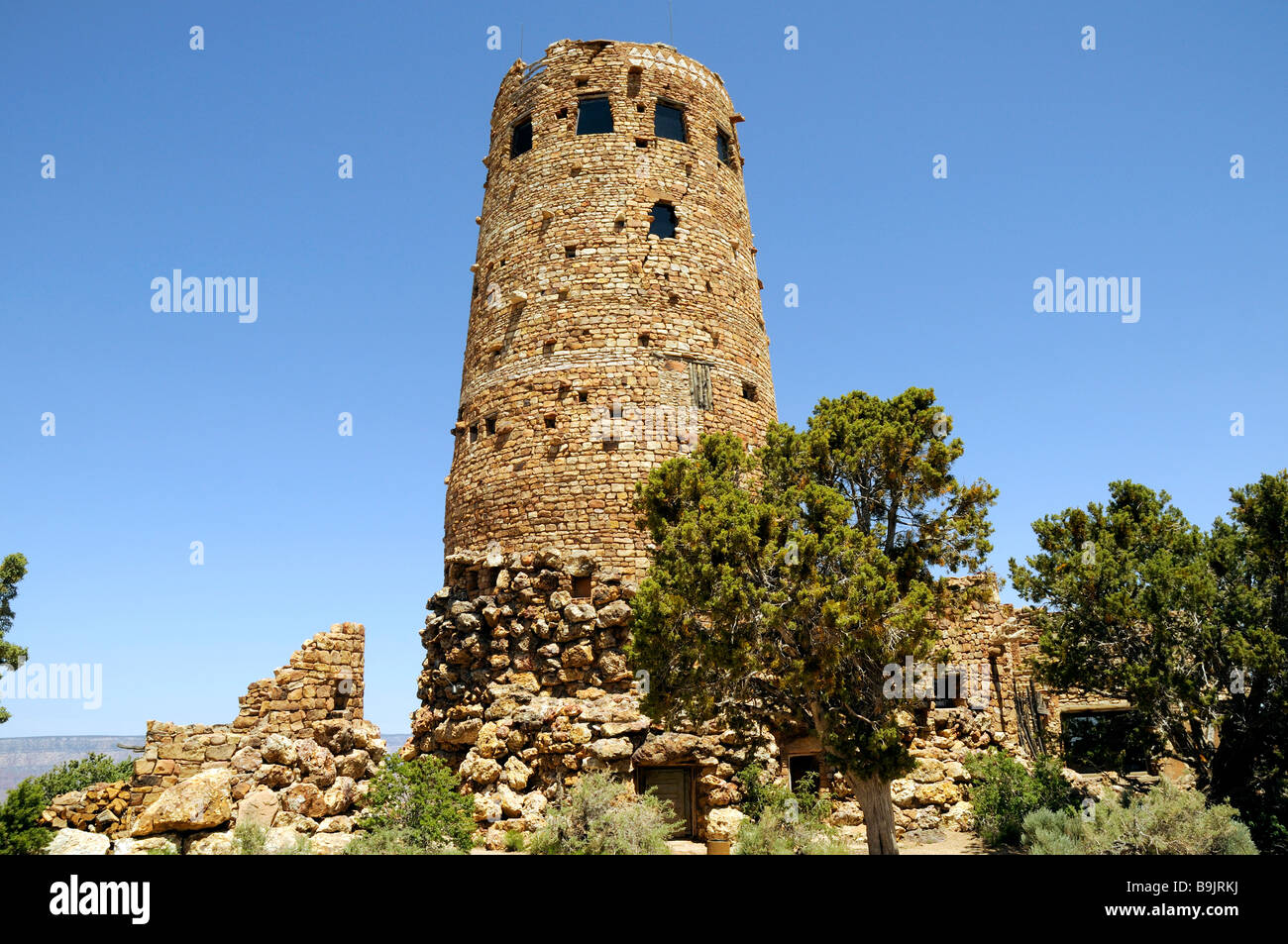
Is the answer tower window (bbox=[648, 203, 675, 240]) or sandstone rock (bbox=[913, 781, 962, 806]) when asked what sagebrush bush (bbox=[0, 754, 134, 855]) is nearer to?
sandstone rock (bbox=[913, 781, 962, 806])

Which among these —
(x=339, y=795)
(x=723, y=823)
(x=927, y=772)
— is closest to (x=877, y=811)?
(x=723, y=823)

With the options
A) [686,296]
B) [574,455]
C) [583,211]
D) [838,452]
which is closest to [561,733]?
[574,455]

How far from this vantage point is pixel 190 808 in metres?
13.1

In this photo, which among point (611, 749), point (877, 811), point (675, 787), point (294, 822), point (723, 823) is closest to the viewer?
point (877, 811)

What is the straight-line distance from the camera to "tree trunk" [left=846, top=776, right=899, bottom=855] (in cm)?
A: 1342

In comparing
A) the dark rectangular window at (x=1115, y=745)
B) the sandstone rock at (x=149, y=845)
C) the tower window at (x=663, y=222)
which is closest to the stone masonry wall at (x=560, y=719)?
the dark rectangular window at (x=1115, y=745)

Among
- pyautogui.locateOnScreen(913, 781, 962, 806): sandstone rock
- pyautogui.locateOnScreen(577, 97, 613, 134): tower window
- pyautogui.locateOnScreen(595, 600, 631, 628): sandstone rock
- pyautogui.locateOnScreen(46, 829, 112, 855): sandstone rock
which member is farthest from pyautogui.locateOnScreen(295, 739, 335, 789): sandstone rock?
pyautogui.locateOnScreen(577, 97, 613, 134): tower window

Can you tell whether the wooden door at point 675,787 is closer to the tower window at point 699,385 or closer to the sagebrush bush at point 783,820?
the sagebrush bush at point 783,820

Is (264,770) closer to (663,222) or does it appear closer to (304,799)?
(304,799)

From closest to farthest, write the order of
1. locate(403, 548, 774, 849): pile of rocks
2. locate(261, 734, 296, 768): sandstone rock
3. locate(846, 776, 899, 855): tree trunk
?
locate(846, 776, 899, 855): tree trunk
locate(261, 734, 296, 768): sandstone rock
locate(403, 548, 774, 849): pile of rocks

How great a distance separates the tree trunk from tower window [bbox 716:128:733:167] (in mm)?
16792

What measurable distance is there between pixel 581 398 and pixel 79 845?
12.3 meters
